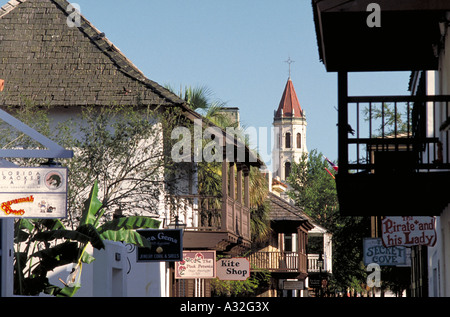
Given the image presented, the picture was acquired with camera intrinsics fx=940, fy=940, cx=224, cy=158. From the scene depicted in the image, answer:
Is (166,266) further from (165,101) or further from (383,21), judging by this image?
(383,21)

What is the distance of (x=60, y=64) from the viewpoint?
26.9 m

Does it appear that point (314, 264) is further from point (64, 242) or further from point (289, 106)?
point (289, 106)

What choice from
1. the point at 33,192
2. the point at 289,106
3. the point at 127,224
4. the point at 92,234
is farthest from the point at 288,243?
the point at 289,106

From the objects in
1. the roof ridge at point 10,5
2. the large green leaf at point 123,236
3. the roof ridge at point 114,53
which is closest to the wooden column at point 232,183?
the roof ridge at point 114,53

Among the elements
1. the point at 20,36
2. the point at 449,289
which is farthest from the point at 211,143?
the point at 449,289

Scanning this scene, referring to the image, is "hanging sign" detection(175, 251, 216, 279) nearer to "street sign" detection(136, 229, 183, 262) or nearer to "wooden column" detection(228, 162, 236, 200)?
"wooden column" detection(228, 162, 236, 200)

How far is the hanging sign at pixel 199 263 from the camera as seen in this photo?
24859mm

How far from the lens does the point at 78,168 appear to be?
21.3 m

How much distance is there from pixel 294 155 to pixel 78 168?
155 m

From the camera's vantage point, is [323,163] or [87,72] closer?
[87,72]

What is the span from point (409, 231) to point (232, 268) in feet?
39.0

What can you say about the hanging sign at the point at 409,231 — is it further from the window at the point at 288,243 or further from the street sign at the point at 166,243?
the window at the point at 288,243

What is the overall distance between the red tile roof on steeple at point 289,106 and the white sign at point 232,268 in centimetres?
14301
